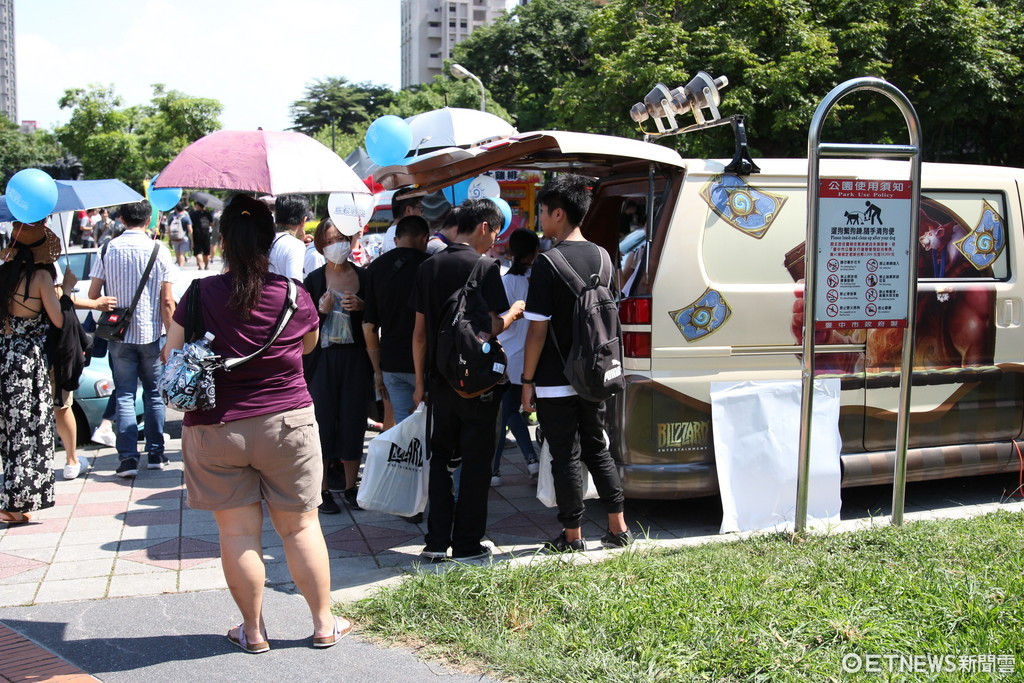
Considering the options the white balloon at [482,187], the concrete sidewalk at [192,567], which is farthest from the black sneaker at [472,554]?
the white balloon at [482,187]

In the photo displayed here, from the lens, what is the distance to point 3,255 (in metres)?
5.30

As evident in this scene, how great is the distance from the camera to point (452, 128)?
912cm

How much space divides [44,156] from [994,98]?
66.3 metres

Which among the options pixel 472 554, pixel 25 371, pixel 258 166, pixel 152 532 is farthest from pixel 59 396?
pixel 472 554

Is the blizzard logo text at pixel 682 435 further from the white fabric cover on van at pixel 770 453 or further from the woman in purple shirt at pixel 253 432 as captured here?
the woman in purple shirt at pixel 253 432

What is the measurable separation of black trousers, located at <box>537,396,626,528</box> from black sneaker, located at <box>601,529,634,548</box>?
0.13m

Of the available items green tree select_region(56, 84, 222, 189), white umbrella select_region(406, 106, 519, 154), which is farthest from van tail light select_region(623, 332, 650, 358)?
green tree select_region(56, 84, 222, 189)

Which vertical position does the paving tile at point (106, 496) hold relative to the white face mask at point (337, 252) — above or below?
below

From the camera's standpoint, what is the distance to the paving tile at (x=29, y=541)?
15.8 feet

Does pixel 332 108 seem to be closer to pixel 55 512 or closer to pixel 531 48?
pixel 531 48

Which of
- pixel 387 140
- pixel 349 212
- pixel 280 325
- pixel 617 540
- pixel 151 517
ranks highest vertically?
pixel 387 140

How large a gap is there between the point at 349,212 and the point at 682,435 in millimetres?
2548

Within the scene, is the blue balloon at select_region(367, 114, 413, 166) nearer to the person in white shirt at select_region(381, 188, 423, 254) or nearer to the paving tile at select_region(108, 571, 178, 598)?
the person in white shirt at select_region(381, 188, 423, 254)

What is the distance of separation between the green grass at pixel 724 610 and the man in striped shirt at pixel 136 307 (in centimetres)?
306
